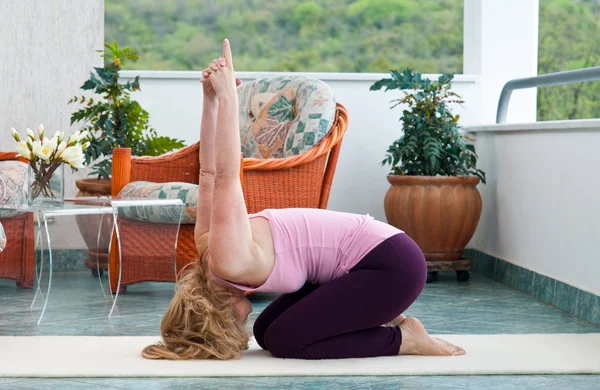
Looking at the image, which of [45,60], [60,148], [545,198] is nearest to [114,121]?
[45,60]

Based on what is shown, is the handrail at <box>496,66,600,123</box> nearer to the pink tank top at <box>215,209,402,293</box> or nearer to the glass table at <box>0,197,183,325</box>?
the pink tank top at <box>215,209,402,293</box>

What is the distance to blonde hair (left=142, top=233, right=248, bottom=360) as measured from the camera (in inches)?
101

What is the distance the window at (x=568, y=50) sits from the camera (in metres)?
14.0

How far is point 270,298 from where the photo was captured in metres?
4.09

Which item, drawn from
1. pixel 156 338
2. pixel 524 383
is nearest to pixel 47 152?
pixel 156 338

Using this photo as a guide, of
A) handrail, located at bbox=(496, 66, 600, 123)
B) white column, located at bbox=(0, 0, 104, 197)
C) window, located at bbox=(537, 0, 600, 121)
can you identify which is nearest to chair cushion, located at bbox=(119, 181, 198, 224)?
white column, located at bbox=(0, 0, 104, 197)

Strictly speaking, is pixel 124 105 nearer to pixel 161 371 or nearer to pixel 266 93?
Answer: pixel 266 93

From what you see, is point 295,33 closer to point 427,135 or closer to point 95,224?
point 427,135

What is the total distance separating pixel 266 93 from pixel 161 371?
2232 millimetres

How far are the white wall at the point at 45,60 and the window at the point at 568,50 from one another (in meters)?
10.2

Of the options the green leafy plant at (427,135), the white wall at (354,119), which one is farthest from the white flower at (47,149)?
the green leafy plant at (427,135)

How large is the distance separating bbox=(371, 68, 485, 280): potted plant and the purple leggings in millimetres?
1937

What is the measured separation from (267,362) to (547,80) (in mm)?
2182

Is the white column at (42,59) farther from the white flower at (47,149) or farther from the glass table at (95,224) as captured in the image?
the white flower at (47,149)
